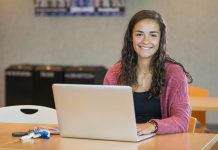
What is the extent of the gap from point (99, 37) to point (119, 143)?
6381 millimetres

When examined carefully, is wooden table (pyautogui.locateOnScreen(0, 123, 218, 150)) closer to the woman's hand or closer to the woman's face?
the woman's hand

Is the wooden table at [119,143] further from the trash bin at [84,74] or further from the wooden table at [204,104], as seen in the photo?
the trash bin at [84,74]

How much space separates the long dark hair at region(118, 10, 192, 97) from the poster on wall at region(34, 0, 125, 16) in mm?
5417

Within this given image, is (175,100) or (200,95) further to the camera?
(200,95)

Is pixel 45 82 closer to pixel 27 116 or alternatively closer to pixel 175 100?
pixel 27 116

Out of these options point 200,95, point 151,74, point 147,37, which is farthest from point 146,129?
point 200,95

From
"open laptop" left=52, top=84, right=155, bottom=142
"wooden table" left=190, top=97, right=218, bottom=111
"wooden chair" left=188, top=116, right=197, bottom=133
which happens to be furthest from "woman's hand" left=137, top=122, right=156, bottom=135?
"wooden table" left=190, top=97, right=218, bottom=111

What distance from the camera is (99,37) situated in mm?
9172

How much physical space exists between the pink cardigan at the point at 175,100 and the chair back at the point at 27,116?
80 cm

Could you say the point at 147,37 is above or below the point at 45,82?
above

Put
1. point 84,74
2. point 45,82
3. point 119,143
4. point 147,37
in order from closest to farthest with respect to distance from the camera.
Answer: point 119,143 < point 147,37 < point 84,74 < point 45,82

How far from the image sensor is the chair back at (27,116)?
12.5 ft

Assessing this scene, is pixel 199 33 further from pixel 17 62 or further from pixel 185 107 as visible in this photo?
pixel 185 107

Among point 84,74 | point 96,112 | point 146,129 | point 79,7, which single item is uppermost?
point 79,7
